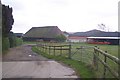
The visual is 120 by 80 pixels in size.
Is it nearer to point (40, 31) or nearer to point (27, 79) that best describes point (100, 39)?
point (40, 31)

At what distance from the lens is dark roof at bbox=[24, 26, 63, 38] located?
111 m

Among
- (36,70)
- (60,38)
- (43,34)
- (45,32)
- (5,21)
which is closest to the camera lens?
(36,70)

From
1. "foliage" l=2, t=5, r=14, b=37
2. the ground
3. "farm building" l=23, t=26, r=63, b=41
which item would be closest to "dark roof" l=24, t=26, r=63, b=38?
"farm building" l=23, t=26, r=63, b=41

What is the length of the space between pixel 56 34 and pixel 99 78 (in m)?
100

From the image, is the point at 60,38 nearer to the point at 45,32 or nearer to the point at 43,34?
the point at 43,34

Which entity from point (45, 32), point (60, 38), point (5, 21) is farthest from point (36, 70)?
point (45, 32)

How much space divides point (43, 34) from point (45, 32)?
61.0 inches

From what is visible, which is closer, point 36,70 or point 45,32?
point 36,70

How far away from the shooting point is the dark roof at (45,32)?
Answer: 4366 inches

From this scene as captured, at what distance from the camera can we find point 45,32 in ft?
374

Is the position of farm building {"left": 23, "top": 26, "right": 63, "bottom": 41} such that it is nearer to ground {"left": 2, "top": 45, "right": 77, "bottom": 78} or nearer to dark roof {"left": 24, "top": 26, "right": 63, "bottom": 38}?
dark roof {"left": 24, "top": 26, "right": 63, "bottom": 38}

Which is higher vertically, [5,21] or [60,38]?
[5,21]

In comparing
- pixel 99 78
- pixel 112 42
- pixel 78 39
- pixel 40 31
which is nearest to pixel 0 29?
pixel 99 78

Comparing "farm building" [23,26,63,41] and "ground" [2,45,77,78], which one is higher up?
"farm building" [23,26,63,41]
